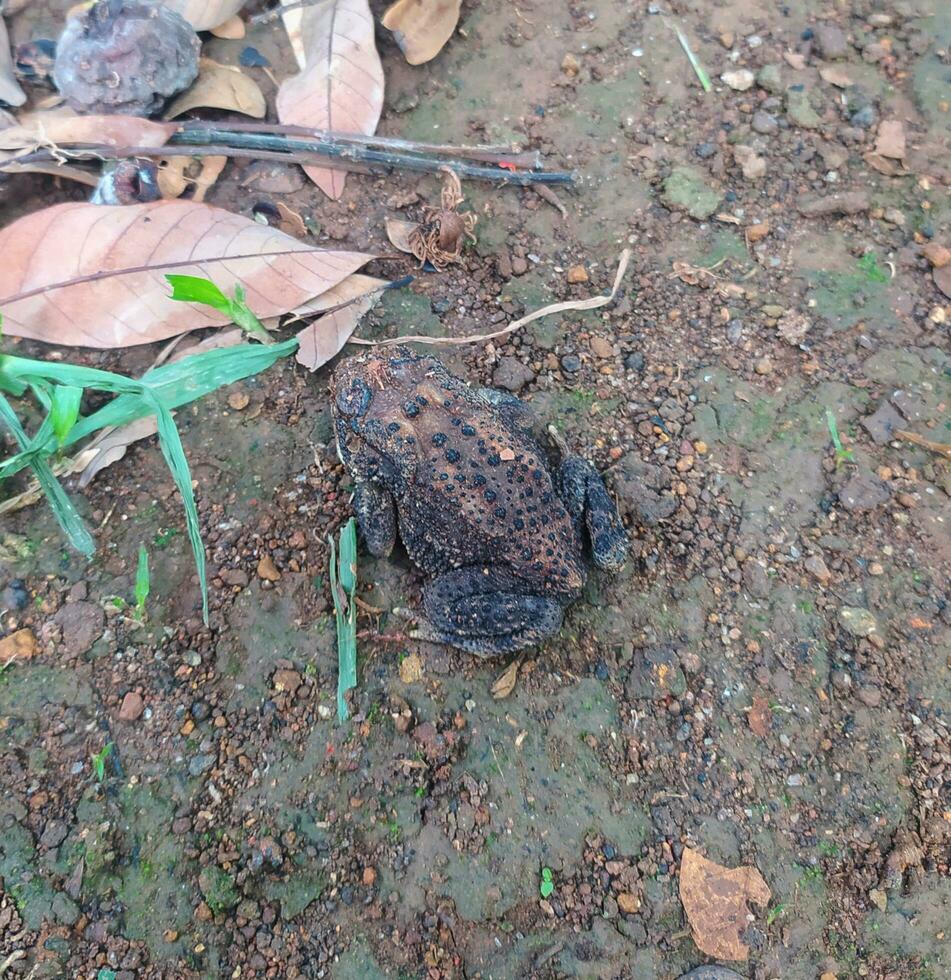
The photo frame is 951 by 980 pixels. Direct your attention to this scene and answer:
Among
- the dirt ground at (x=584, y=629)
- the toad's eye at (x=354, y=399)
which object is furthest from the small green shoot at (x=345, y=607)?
the toad's eye at (x=354, y=399)

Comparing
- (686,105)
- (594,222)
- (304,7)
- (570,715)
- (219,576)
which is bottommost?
(570,715)

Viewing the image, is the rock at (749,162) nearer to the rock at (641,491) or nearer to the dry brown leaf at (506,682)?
the rock at (641,491)

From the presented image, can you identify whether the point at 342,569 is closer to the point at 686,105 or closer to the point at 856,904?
the point at 856,904

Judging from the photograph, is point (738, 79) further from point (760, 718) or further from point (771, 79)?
→ point (760, 718)

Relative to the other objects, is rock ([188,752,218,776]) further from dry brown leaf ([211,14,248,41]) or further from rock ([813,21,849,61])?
rock ([813,21,849,61])

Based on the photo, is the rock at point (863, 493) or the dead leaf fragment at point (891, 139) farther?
the dead leaf fragment at point (891, 139)

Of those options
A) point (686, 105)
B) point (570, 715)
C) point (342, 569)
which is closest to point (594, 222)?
point (686, 105)
